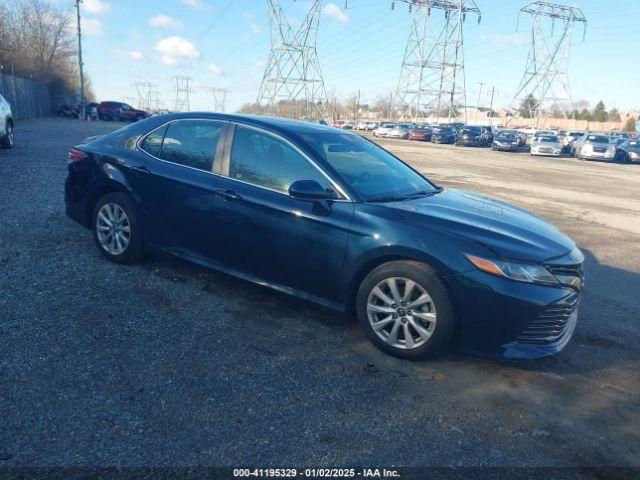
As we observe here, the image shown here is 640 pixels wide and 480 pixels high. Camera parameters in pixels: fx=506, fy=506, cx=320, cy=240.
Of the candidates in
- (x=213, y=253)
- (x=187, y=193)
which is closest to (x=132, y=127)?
(x=187, y=193)

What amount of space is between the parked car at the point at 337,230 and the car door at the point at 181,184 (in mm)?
14

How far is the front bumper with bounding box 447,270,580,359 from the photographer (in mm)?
3379

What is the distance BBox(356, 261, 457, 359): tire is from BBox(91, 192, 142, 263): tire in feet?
7.95

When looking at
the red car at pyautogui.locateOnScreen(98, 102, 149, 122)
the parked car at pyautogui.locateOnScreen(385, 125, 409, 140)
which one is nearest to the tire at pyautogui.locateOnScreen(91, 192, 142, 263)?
the red car at pyautogui.locateOnScreen(98, 102, 149, 122)

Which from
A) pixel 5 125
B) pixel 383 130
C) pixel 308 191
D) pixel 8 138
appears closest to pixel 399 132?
pixel 383 130

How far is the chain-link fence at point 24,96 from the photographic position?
32.1 metres

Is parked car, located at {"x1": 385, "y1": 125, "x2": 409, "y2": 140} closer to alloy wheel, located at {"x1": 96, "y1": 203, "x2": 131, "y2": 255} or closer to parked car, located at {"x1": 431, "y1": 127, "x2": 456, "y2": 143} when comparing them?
parked car, located at {"x1": 431, "y1": 127, "x2": 456, "y2": 143}

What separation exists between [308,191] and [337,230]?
0.37 metres

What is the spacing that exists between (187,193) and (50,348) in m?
1.70

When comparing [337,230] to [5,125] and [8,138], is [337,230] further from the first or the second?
[8,138]

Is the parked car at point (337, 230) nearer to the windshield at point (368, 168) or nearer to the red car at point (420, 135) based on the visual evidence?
the windshield at point (368, 168)

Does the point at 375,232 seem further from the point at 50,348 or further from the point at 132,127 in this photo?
the point at 132,127

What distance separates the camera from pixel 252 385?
3.21 meters

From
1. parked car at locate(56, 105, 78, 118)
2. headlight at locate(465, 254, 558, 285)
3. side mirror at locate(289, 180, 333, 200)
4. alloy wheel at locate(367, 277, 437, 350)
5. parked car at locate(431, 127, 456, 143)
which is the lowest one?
alloy wheel at locate(367, 277, 437, 350)
